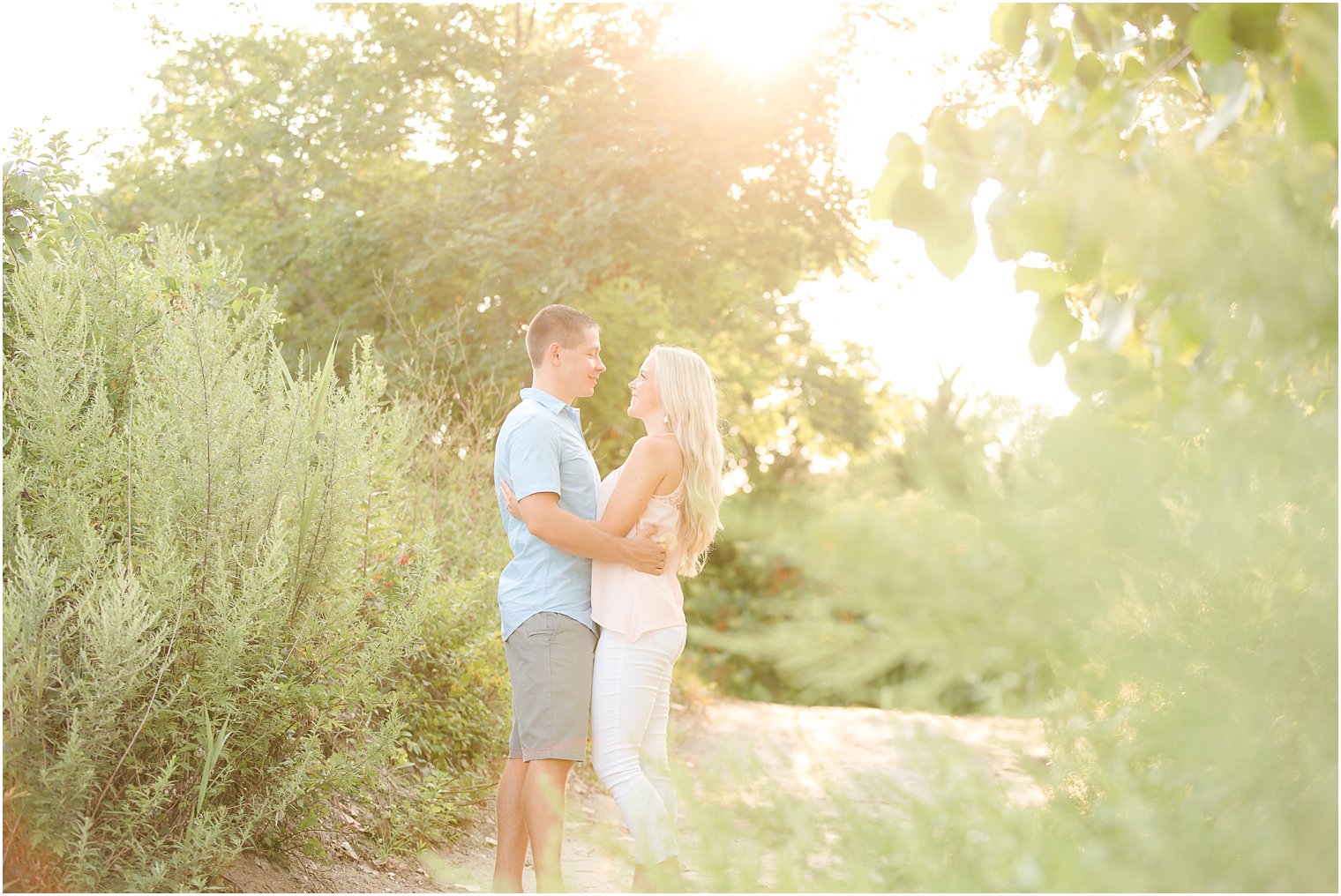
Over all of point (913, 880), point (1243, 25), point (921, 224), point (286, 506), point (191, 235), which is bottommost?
point (913, 880)

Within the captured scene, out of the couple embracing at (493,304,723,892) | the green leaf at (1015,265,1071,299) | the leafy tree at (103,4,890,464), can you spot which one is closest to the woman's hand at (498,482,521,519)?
the couple embracing at (493,304,723,892)

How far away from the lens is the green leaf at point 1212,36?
5.83 feet

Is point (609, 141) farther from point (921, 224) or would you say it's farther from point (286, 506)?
point (921, 224)

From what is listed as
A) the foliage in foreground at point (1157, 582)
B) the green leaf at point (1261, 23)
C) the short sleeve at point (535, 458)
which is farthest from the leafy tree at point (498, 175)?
the foliage in foreground at point (1157, 582)

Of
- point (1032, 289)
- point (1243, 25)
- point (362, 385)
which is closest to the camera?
point (1243, 25)

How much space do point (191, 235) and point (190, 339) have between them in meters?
1.33

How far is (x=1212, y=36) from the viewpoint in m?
1.78

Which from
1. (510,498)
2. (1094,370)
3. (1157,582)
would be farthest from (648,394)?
(1157,582)

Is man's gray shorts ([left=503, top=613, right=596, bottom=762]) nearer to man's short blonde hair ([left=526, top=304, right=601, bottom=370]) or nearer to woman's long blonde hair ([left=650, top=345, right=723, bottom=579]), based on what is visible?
woman's long blonde hair ([left=650, top=345, right=723, bottom=579])

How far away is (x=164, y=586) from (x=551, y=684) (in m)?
1.19

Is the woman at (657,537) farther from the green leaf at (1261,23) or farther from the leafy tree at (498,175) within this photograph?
the leafy tree at (498,175)

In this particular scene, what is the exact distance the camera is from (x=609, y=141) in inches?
477

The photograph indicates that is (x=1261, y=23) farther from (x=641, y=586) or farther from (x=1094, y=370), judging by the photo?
(x=641, y=586)

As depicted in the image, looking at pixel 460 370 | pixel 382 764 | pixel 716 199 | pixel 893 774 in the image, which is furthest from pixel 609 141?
pixel 893 774
